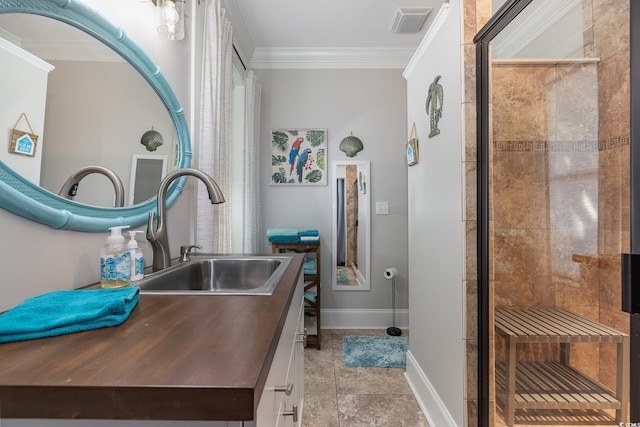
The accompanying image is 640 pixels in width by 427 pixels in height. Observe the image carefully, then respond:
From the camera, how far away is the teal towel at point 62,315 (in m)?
0.50

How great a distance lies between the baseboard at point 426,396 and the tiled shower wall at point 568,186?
0.19 m

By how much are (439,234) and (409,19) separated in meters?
1.89

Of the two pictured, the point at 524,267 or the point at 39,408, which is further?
the point at 524,267

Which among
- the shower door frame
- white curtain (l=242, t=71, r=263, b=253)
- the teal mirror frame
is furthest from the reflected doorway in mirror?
the shower door frame

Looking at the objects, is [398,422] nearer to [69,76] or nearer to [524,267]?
[524,267]

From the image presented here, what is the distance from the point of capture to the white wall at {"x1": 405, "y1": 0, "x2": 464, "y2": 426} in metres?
1.34

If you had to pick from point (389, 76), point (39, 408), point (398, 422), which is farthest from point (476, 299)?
point (389, 76)

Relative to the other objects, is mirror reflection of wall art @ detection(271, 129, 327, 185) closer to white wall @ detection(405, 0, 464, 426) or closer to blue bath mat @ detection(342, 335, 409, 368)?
white wall @ detection(405, 0, 464, 426)

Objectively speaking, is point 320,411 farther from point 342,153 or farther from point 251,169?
point 342,153

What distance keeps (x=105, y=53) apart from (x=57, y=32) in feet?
0.56

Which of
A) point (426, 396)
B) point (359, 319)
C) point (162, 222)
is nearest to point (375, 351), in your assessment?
point (359, 319)

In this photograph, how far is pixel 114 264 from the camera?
0.82 m

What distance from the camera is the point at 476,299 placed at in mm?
1301

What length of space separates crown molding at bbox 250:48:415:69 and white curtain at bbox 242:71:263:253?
38cm
